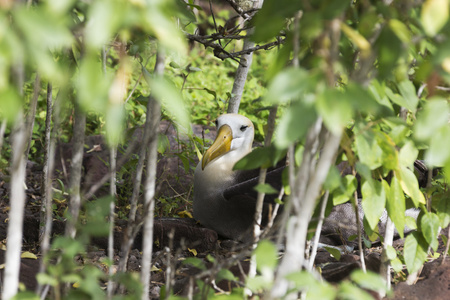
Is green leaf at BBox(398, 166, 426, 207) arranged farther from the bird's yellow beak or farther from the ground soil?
the bird's yellow beak

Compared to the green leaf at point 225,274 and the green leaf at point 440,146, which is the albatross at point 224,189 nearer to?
the green leaf at point 225,274

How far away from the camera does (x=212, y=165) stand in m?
3.63

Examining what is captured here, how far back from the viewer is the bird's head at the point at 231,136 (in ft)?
12.1

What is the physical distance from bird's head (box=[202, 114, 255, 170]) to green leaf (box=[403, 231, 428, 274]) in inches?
64.4

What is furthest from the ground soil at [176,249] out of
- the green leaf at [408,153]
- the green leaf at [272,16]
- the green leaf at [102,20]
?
the green leaf at [102,20]

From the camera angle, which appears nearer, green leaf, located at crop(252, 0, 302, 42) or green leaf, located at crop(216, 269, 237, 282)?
green leaf, located at crop(252, 0, 302, 42)

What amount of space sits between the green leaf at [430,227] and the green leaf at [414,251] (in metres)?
0.07

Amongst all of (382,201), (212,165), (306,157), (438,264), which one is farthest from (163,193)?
(306,157)

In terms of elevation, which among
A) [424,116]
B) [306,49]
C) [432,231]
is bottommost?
[432,231]

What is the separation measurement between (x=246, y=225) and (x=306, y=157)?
202 centimetres

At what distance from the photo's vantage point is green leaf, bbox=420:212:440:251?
6.87 feet

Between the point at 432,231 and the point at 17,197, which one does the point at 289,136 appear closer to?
the point at 17,197

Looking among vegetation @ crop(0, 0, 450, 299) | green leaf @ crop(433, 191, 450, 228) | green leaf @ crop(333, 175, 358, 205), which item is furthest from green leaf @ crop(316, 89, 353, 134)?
green leaf @ crop(433, 191, 450, 228)

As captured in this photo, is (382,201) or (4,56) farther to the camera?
(382,201)
